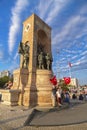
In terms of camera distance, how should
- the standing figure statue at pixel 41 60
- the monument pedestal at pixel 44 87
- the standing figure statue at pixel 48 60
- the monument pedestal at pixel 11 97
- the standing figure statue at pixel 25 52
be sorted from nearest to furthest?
the monument pedestal at pixel 11 97
the monument pedestal at pixel 44 87
the standing figure statue at pixel 25 52
the standing figure statue at pixel 41 60
the standing figure statue at pixel 48 60

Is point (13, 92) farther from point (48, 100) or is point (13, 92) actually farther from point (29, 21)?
point (29, 21)

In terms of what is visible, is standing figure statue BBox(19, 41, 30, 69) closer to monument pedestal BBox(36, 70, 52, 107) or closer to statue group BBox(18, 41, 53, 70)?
statue group BBox(18, 41, 53, 70)

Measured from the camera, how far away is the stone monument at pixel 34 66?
48.3 ft

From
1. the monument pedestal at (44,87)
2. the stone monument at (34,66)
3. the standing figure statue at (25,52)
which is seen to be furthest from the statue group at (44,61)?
the standing figure statue at (25,52)

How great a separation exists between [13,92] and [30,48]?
5104 mm

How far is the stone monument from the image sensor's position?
14727 millimetres

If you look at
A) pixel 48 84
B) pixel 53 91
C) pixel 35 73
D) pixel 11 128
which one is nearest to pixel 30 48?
pixel 35 73

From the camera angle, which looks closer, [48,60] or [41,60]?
[41,60]

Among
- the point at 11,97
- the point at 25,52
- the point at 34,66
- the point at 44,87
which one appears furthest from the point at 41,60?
the point at 11,97

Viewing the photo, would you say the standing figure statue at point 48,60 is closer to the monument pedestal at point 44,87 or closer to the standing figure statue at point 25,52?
the monument pedestal at point 44,87

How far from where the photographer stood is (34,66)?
1655cm

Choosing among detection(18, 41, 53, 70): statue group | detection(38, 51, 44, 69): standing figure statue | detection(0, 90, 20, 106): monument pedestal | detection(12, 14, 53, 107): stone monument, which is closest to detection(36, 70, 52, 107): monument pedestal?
detection(12, 14, 53, 107): stone monument

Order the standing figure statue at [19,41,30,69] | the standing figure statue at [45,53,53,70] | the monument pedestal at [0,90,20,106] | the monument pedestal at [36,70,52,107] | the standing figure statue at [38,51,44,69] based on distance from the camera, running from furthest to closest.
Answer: the standing figure statue at [45,53,53,70]
the standing figure statue at [38,51,44,69]
the standing figure statue at [19,41,30,69]
the monument pedestal at [36,70,52,107]
the monument pedestal at [0,90,20,106]

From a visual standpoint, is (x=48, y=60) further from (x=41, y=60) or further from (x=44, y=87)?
(x=44, y=87)
